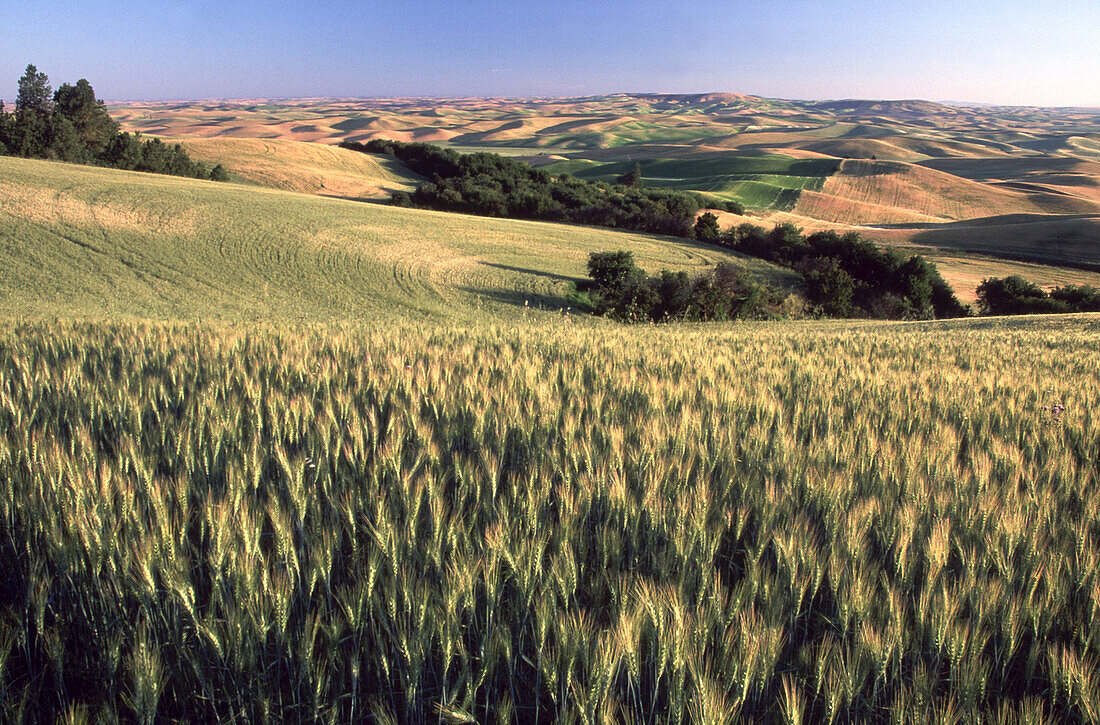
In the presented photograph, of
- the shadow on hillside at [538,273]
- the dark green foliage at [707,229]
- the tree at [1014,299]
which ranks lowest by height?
the tree at [1014,299]

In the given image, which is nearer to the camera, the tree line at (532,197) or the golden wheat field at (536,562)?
the golden wheat field at (536,562)

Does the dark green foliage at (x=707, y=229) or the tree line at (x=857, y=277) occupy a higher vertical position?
the dark green foliage at (x=707, y=229)

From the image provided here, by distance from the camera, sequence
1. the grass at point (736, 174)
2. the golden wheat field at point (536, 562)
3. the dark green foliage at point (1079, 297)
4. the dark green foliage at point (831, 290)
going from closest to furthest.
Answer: the golden wheat field at point (536, 562), the dark green foliage at point (1079, 297), the dark green foliage at point (831, 290), the grass at point (736, 174)

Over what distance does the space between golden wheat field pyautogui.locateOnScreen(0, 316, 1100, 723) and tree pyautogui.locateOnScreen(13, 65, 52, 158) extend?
2261 inches

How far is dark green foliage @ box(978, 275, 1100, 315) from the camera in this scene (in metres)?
30.7

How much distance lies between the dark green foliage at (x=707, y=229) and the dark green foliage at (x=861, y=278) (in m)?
3.70

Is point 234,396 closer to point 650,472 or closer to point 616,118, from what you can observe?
point 650,472

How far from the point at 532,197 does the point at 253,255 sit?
97.2ft

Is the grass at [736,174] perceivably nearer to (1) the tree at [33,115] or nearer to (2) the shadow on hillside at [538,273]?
(2) the shadow on hillside at [538,273]

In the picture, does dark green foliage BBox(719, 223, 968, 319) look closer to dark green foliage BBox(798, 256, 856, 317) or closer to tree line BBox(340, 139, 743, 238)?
dark green foliage BBox(798, 256, 856, 317)

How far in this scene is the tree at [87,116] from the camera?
51.6 meters

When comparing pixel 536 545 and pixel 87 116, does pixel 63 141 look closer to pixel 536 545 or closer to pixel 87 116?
pixel 87 116

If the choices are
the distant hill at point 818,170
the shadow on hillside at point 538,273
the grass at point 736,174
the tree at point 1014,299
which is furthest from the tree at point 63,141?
the tree at point 1014,299

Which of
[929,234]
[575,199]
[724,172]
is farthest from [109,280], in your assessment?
[724,172]
